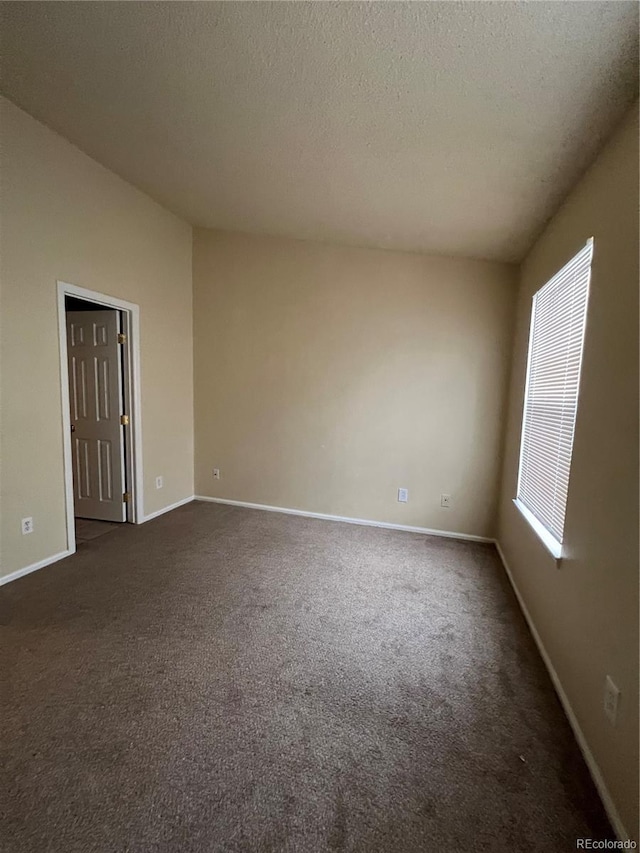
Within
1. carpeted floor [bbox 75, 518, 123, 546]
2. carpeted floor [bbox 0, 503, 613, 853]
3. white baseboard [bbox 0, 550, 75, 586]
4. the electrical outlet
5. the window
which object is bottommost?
carpeted floor [bbox 0, 503, 613, 853]

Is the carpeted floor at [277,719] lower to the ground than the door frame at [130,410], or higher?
lower

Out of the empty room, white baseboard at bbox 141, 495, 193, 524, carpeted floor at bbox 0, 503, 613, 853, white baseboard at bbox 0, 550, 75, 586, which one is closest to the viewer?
carpeted floor at bbox 0, 503, 613, 853

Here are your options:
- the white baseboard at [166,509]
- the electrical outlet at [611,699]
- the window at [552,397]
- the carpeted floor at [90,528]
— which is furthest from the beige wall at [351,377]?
the electrical outlet at [611,699]

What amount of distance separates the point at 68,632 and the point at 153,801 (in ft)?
3.88

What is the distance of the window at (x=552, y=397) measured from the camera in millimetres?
1892

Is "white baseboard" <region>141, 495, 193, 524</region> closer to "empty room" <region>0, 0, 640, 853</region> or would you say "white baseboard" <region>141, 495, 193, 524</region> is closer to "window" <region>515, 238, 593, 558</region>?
"empty room" <region>0, 0, 640, 853</region>

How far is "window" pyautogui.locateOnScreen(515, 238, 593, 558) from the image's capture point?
1.89m

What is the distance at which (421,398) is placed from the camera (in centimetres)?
361

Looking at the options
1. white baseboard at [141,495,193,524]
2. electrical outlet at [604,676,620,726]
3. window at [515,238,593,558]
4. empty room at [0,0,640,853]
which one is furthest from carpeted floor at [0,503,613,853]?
white baseboard at [141,495,193,524]

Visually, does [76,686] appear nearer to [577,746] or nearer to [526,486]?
[577,746]

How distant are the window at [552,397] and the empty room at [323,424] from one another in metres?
0.03

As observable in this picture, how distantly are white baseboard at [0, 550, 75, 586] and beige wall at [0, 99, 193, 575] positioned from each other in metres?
0.03

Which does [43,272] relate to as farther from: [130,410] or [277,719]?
[277,719]

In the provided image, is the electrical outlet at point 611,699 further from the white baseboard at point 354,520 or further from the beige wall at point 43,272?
the beige wall at point 43,272
